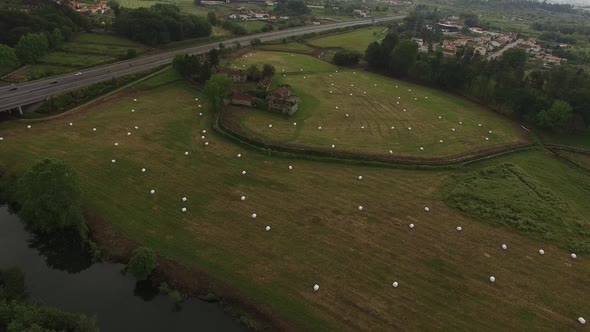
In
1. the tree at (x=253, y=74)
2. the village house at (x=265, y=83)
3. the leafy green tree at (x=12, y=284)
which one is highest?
Answer: the tree at (x=253, y=74)

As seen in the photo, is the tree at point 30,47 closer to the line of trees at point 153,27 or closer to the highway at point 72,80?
the highway at point 72,80

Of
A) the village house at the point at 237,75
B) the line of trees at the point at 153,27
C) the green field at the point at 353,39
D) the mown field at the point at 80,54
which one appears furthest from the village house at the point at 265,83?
the green field at the point at 353,39

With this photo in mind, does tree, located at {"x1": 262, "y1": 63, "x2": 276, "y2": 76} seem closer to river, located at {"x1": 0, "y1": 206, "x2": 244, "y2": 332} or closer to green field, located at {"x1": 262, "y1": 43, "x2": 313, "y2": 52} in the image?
green field, located at {"x1": 262, "y1": 43, "x2": 313, "y2": 52}

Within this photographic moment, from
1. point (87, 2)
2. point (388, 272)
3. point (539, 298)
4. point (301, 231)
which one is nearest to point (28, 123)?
point (301, 231)

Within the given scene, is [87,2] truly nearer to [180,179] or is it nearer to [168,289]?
[180,179]

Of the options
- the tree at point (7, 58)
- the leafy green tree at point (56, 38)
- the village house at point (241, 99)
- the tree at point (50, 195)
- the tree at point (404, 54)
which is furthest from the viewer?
the tree at point (404, 54)

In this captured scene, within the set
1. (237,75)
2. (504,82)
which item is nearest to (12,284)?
(237,75)

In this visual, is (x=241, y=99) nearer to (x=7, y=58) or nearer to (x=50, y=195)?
(x=50, y=195)
